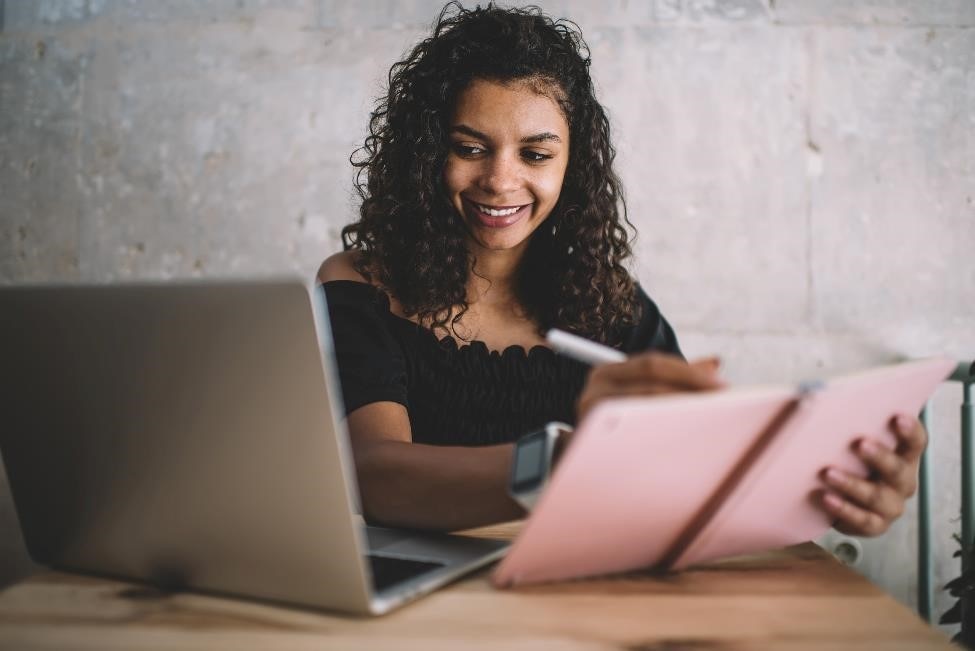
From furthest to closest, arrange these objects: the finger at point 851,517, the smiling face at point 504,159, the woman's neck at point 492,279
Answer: the woman's neck at point 492,279
the smiling face at point 504,159
the finger at point 851,517

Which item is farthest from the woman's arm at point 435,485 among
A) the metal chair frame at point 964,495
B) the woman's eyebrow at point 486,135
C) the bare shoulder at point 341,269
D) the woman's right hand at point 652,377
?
the metal chair frame at point 964,495

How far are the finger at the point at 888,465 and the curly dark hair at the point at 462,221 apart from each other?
77 centimetres

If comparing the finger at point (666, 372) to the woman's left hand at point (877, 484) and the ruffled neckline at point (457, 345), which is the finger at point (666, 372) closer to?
the woman's left hand at point (877, 484)

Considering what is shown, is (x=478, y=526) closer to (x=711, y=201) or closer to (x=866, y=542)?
(x=711, y=201)

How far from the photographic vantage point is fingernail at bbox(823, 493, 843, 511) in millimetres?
747

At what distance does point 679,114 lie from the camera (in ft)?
6.36

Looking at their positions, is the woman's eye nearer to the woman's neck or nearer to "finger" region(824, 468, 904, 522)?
the woman's neck

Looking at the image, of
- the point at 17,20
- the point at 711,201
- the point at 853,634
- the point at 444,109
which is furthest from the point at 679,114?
the point at 17,20

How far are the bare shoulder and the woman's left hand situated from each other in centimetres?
90

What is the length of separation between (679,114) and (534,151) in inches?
26.4

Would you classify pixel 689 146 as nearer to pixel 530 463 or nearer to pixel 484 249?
pixel 484 249

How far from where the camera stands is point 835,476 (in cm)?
73

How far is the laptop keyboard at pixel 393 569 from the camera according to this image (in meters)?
0.68

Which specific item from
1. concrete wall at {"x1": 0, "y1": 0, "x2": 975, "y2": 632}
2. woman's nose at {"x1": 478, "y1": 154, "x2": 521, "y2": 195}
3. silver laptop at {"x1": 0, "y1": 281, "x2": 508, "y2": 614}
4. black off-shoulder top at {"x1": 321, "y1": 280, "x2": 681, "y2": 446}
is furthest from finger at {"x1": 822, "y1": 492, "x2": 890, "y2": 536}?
concrete wall at {"x1": 0, "y1": 0, "x2": 975, "y2": 632}
